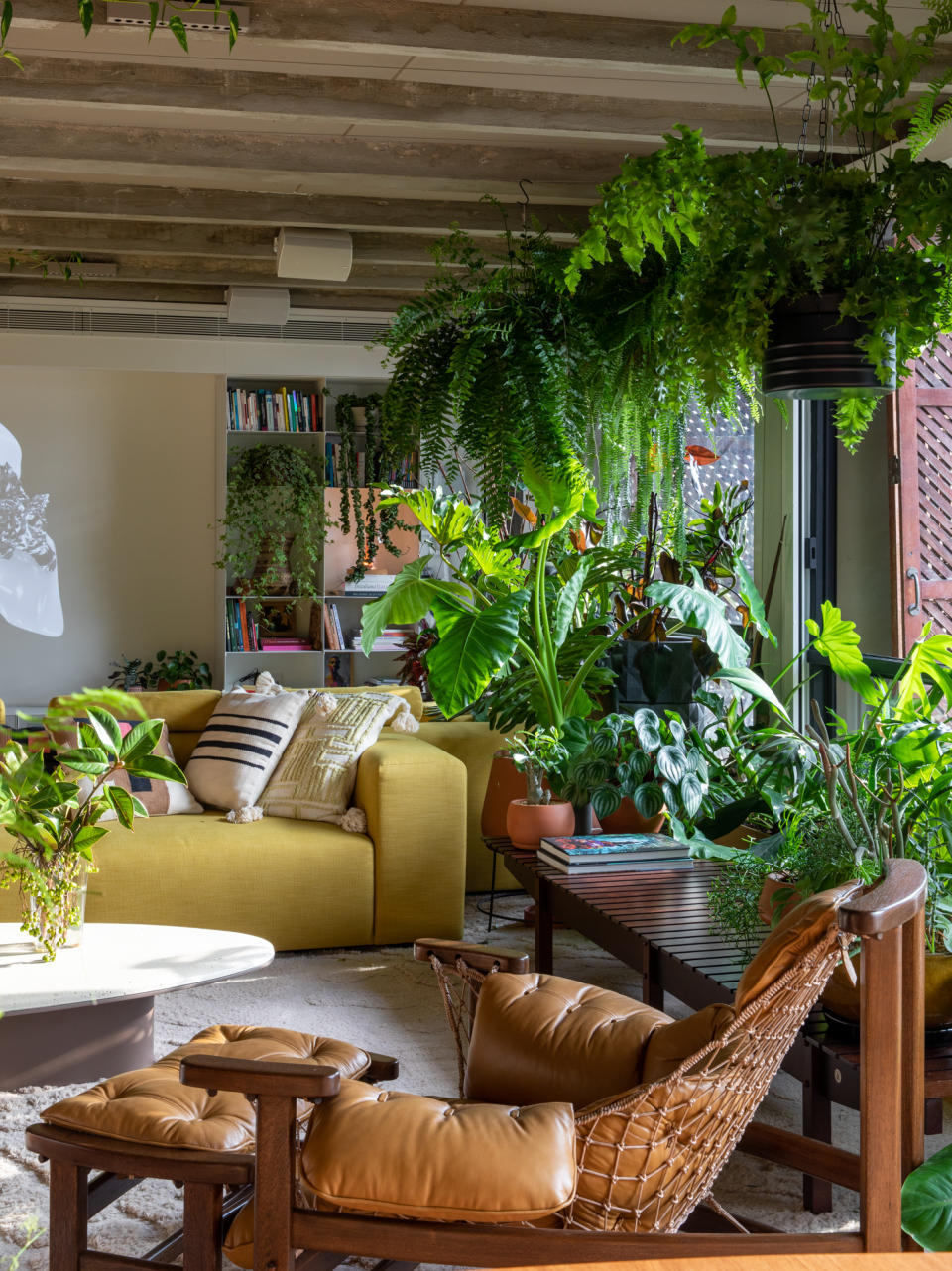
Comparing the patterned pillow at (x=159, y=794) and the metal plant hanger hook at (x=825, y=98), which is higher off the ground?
the metal plant hanger hook at (x=825, y=98)

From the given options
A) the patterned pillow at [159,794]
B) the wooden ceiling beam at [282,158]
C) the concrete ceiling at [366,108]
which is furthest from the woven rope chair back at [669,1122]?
the wooden ceiling beam at [282,158]

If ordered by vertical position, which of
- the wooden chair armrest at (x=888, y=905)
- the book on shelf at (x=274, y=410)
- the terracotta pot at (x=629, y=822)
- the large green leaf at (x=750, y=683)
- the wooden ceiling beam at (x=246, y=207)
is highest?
the wooden ceiling beam at (x=246, y=207)

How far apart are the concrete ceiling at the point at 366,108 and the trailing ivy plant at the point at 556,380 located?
48 cm

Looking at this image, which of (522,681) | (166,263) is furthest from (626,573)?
(166,263)

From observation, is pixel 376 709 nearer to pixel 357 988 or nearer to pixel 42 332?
pixel 357 988

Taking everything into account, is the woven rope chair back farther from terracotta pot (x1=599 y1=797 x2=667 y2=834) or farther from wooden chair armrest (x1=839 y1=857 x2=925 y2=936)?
terracotta pot (x1=599 y1=797 x2=667 y2=834)

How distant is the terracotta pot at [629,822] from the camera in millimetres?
3832

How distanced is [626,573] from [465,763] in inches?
44.8

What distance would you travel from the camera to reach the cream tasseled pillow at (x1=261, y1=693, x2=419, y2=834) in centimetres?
420

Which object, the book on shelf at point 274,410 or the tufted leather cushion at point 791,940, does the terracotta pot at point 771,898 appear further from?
the book on shelf at point 274,410

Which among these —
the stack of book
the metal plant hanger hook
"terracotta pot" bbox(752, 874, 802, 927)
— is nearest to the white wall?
the stack of book

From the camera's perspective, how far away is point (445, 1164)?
154cm

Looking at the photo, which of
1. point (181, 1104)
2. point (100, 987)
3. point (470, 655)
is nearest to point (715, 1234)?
point (181, 1104)

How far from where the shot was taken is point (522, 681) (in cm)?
424
